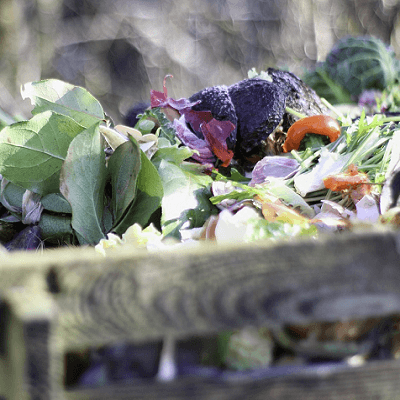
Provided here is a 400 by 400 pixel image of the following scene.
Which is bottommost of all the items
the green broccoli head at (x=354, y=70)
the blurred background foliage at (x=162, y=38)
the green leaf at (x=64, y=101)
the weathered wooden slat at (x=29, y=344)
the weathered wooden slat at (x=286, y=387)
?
the weathered wooden slat at (x=286, y=387)

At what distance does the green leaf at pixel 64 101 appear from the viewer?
30.3 inches

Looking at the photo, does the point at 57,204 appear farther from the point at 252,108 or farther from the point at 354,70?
the point at 354,70

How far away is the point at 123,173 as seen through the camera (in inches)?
28.0

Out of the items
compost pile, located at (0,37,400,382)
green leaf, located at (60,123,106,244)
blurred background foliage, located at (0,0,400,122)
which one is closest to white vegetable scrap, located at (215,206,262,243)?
compost pile, located at (0,37,400,382)

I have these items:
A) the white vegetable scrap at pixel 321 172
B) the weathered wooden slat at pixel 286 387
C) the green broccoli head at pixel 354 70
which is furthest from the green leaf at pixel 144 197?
the green broccoli head at pixel 354 70

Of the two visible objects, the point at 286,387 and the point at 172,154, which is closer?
the point at 286,387

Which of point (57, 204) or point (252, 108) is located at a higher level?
point (252, 108)

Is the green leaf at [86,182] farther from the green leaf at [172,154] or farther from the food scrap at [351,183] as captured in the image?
the food scrap at [351,183]

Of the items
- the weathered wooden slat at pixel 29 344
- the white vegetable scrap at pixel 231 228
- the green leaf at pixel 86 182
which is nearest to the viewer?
the weathered wooden slat at pixel 29 344

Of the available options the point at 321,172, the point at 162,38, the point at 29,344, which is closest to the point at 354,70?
the point at 321,172

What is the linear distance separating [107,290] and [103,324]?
31 millimetres

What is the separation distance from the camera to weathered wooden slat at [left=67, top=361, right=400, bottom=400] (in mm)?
388

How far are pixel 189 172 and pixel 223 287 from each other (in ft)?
1.43

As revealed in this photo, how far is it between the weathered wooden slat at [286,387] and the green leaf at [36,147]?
17.6 inches
